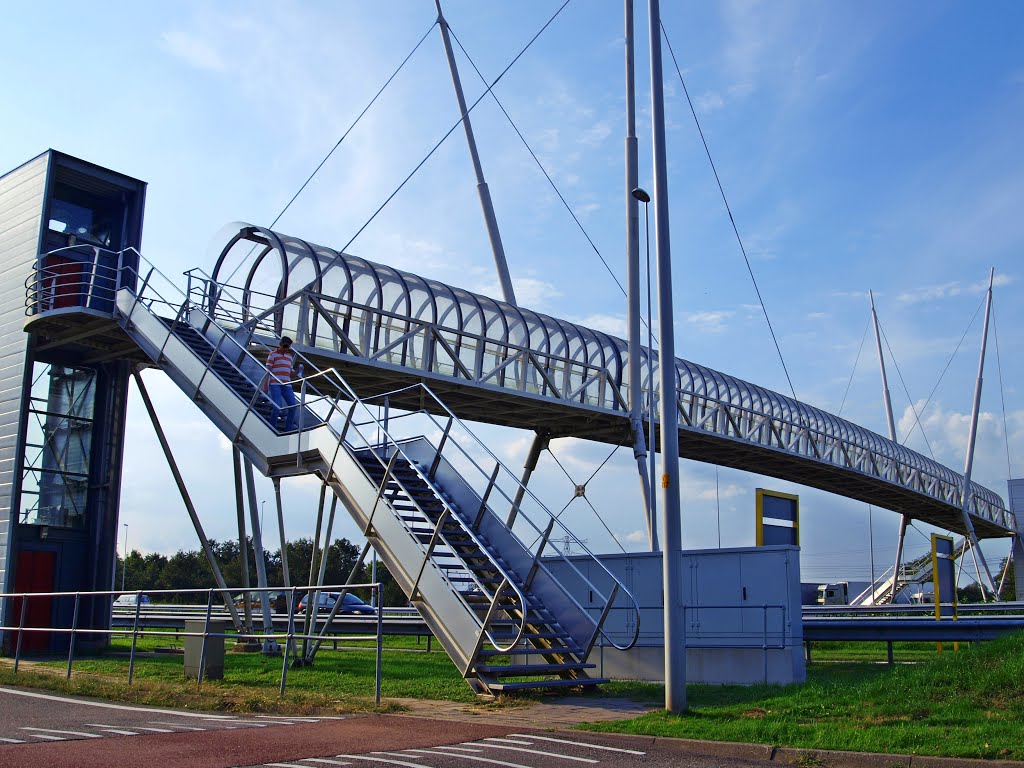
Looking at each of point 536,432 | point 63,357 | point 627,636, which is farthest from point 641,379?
point 63,357

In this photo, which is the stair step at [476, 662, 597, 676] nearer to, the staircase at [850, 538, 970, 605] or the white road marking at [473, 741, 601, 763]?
the white road marking at [473, 741, 601, 763]

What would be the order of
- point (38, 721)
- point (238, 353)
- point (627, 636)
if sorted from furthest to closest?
point (238, 353) → point (627, 636) → point (38, 721)

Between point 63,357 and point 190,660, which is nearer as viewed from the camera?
point 190,660

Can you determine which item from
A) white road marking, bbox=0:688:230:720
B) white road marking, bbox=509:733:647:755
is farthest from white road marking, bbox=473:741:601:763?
white road marking, bbox=0:688:230:720

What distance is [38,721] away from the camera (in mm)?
11008

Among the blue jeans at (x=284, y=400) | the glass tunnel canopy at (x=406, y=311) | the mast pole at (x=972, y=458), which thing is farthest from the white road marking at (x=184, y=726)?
the mast pole at (x=972, y=458)

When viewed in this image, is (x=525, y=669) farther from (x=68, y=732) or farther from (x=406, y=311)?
(x=406, y=311)

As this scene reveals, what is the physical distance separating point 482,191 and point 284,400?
17194mm

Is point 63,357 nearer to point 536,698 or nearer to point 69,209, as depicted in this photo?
point 69,209

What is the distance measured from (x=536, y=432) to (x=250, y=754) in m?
23.5

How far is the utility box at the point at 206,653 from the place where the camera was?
49.4 ft

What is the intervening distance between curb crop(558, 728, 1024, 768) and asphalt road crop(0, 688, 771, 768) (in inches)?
2.6

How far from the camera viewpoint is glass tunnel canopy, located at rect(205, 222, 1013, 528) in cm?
2242

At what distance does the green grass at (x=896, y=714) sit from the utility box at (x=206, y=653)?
23.5 ft
